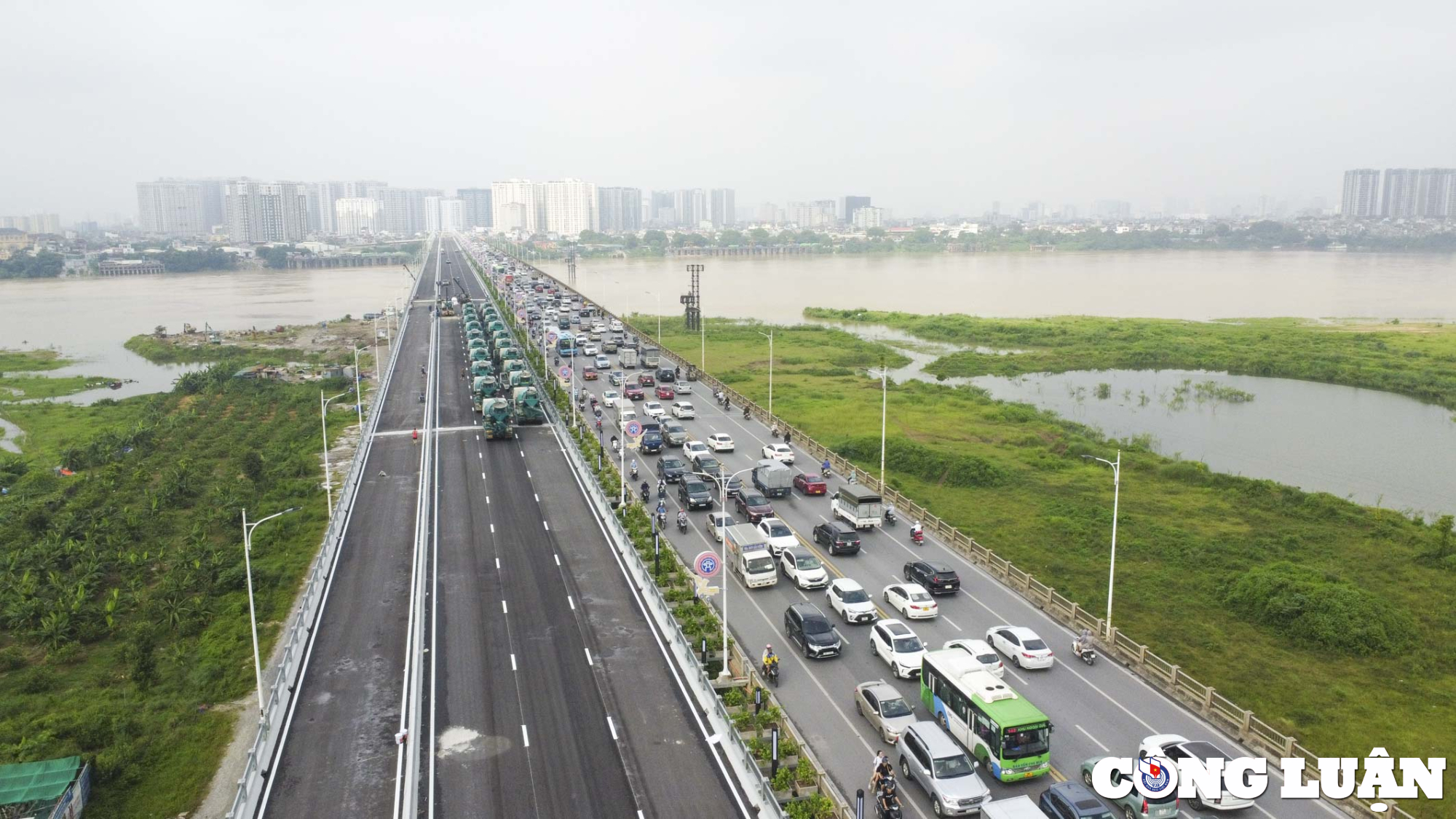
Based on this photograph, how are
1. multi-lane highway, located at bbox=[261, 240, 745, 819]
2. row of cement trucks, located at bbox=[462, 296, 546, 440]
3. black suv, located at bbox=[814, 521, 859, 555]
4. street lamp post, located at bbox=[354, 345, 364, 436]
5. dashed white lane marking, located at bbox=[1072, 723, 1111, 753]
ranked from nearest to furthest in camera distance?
multi-lane highway, located at bbox=[261, 240, 745, 819] < dashed white lane marking, located at bbox=[1072, 723, 1111, 753] < black suv, located at bbox=[814, 521, 859, 555] < row of cement trucks, located at bbox=[462, 296, 546, 440] < street lamp post, located at bbox=[354, 345, 364, 436]

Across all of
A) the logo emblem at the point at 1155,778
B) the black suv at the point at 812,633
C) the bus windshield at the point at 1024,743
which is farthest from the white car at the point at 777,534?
the logo emblem at the point at 1155,778

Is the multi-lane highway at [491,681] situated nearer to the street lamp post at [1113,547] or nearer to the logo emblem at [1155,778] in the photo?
the logo emblem at [1155,778]

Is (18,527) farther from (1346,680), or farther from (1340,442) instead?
(1340,442)

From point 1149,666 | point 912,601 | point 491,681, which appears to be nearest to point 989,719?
point 1149,666

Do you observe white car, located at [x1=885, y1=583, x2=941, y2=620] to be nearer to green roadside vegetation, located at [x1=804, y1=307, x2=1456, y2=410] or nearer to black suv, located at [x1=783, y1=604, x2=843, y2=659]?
black suv, located at [x1=783, y1=604, x2=843, y2=659]

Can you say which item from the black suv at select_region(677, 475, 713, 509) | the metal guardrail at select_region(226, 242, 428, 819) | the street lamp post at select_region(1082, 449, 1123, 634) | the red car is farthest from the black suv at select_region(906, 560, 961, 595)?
the metal guardrail at select_region(226, 242, 428, 819)
